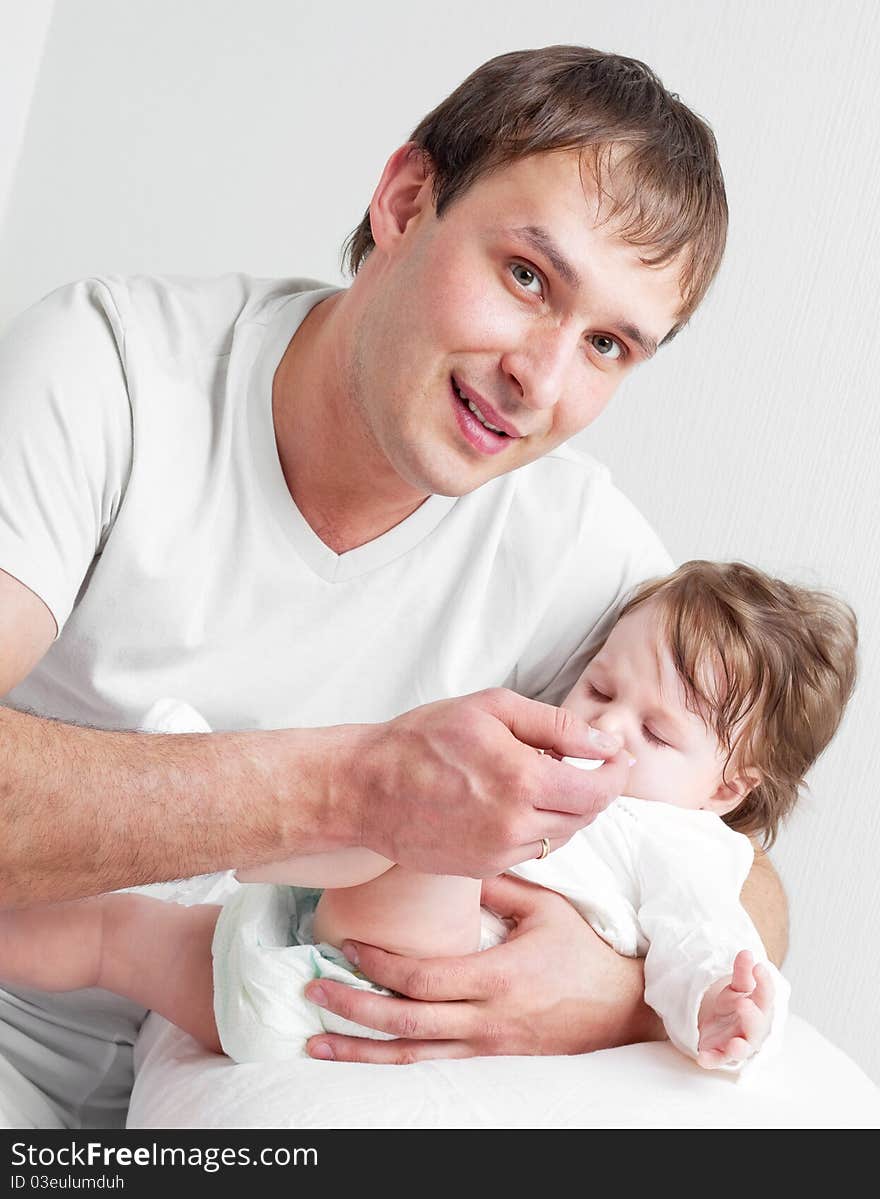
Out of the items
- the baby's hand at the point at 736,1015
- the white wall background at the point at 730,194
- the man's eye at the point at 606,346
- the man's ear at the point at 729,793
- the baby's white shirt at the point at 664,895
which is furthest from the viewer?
the white wall background at the point at 730,194

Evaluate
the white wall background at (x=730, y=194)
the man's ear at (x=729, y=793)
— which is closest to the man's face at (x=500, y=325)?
the man's ear at (x=729, y=793)

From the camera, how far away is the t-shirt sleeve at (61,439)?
1.27 metres

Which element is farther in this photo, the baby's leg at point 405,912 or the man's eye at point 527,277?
the man's eye at point 527,277

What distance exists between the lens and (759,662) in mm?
1552

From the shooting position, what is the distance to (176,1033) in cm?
124

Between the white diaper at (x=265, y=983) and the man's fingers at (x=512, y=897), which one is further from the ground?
the man's fingers at (x=512, y=897)

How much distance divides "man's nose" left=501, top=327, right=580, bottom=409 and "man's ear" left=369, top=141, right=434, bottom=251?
0.83 ft

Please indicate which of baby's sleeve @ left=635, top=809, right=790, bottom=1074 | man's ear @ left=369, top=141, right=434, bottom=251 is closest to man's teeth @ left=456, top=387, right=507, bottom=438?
man's ear @ left=369, top=141, right=434, bottom=251

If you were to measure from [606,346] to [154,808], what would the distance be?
0.74 meters

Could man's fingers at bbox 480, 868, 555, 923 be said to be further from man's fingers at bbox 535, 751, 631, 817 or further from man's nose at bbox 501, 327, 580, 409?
man's nose at bbox 501, 327, 580, 409

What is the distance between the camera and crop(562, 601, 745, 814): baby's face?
1505 millimetres

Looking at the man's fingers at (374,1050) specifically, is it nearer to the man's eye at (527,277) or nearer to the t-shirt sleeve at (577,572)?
the t-shirt sleeve at (577,572)

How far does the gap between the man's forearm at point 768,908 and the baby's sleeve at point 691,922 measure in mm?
82

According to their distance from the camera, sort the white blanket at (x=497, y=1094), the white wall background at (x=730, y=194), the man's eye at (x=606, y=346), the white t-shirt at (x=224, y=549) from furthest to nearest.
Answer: the white wall background at (x=730, y=194) → the man's eye at (x=606, y=346) → the white t-shirt at (x=224, y=549) → the white blanket at (x=497, y=1094)
